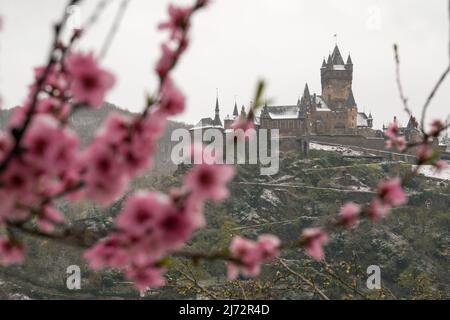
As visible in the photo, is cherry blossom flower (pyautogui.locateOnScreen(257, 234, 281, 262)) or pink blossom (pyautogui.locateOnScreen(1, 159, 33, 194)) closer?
pink blossom (pyautogui.locateOnScreen(1, 159, 33, 194))

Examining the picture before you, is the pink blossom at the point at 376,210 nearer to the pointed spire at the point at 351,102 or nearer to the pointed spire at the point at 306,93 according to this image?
the pointed spire at the point at 306,93

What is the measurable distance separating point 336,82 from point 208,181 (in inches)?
2360

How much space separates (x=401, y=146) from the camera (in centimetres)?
352

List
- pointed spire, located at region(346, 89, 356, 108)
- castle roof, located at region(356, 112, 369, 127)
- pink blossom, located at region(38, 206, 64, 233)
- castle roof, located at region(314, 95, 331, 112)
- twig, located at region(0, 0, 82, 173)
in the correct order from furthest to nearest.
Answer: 1. castle roof, located at region(356, 112, 369, 127)
2. pointed spire, located at region(346, 89, 356, 108)
3. castle roof, located at region(314, 95, 331, 112)
4. pink blossom, located at region(38, 206, 64, 233)
5. twig, located at region(0, 0, 82, 173)

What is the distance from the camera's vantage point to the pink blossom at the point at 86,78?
1231 millimetres

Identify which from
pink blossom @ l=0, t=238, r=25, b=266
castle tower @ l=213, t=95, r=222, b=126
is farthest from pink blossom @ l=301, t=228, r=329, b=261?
castle tower @ l=213, t=95, r=222, b=126

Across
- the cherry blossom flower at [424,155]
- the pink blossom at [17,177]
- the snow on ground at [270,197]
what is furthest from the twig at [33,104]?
the snow on ground at [270,197]

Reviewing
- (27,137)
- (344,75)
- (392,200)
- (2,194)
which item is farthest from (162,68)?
(344,75)

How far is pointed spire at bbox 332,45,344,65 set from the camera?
60.3 meters

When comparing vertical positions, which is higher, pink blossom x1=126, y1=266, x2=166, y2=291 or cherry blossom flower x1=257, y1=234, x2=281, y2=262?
cherry blossom flower x1=257, y1=234, x2=281, y2=262

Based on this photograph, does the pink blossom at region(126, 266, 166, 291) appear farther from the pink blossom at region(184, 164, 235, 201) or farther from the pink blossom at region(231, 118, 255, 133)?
the pink blossom at region(231, 118, 255, 133)

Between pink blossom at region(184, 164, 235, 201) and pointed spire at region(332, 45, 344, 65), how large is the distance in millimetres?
61775

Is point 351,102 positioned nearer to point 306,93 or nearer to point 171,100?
point 306,93

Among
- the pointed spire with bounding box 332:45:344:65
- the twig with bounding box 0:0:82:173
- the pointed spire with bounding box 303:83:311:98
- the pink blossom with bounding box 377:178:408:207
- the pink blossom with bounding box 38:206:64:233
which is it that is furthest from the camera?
the pointed spire with bounding box 332:45:344:65
